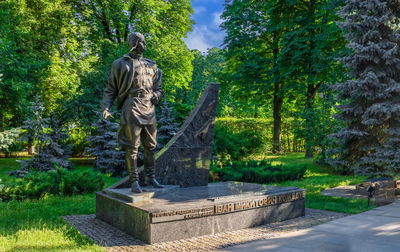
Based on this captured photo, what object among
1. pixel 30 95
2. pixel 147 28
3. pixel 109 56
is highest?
pixel 147 28

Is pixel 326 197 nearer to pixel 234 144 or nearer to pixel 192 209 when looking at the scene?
pixel 192 209

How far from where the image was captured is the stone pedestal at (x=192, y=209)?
16.6 feet

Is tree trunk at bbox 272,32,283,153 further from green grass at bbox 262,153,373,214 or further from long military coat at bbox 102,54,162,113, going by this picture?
long military coat at bbox 102,54,162,113

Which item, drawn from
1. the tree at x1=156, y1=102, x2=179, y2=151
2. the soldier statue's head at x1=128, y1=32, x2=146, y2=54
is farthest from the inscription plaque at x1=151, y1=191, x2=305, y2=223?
the tree at x1=156, y1=102, x2=179, y2=151

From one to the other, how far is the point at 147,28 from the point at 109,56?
395 centimetres

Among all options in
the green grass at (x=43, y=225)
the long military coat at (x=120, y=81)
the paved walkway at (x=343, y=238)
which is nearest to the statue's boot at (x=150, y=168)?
the long military coat at (x=120, y=81)

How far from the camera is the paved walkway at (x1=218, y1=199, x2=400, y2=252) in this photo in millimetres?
4676

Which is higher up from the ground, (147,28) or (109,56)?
(147,28)

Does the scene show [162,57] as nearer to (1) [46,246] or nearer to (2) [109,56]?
(2) [109,56]

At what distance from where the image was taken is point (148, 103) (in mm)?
6078

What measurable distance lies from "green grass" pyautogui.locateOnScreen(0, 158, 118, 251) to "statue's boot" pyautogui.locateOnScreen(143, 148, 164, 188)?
155 cm

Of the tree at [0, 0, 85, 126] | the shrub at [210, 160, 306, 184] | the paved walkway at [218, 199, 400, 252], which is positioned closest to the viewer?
the paved walkway at [218, 199, 400, 252]

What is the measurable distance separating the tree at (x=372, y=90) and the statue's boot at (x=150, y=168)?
7159mm

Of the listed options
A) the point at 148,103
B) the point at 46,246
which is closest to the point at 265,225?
the point at 148,103
